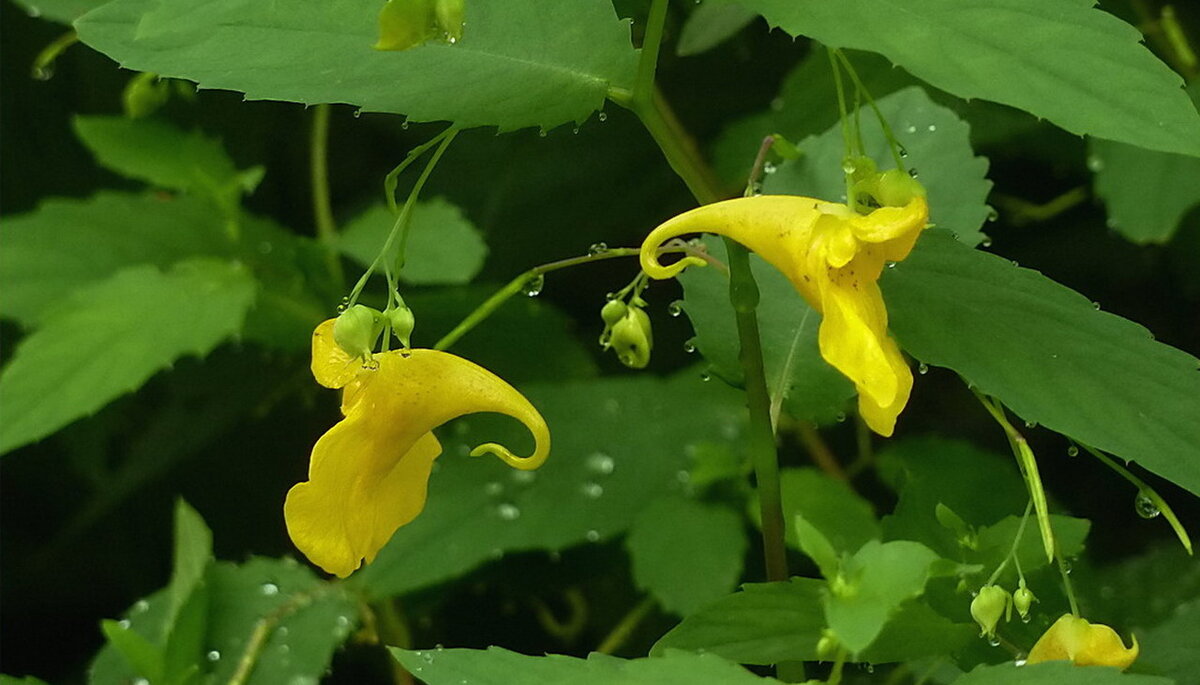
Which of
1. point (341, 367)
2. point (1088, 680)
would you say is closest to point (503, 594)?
point (341, 367)

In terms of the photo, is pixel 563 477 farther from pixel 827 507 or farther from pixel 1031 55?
pixel 1031 55

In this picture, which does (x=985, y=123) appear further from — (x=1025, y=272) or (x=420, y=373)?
(x=420, y=373)

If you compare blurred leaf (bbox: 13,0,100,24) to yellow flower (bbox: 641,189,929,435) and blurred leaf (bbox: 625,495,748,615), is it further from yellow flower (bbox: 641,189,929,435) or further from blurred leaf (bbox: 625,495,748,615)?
yellow flower (bbox: 641,189,929,435)

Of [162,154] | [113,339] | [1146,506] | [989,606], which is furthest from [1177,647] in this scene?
[162,154]

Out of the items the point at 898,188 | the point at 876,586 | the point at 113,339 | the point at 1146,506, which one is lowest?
the point at 113,339

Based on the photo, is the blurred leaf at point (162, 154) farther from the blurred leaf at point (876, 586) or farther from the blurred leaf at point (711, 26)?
the blurred leaf at point (876, 586)

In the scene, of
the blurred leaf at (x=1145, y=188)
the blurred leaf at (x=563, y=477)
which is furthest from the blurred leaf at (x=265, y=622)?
the blurred leaf at (x=1145, y=188)
